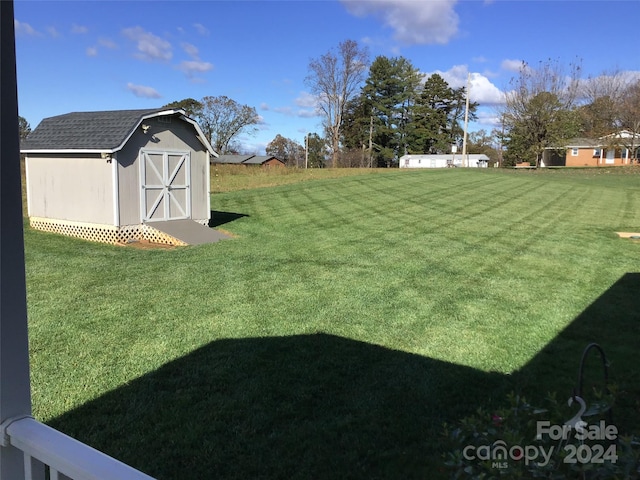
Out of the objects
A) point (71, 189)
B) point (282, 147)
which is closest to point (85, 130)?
point (71, 189)

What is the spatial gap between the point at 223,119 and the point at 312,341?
200 feet

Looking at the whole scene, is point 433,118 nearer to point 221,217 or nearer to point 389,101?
point 389,101

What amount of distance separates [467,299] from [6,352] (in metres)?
5.48

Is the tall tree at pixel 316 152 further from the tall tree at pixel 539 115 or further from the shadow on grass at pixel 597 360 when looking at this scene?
the shadow on grass at pixel 597 360

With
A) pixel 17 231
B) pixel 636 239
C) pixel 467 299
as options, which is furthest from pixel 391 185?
pixel 17 231

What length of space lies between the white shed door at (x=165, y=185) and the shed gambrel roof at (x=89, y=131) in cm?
72

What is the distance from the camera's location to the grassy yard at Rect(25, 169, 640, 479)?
292cm

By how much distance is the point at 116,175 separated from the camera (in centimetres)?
1029

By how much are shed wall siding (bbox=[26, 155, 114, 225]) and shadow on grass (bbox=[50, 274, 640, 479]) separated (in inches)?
294

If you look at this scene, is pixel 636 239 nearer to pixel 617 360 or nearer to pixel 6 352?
pixel 617 360

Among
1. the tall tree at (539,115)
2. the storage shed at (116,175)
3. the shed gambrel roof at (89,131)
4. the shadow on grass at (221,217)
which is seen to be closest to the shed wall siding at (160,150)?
the storage shed at (116,175)

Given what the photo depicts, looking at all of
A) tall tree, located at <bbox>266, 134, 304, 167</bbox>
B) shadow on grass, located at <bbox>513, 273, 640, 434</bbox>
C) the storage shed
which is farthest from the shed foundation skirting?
tall tree, located at <bbox>266, 134, 304, 167</bbox>

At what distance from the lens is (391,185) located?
23438mm

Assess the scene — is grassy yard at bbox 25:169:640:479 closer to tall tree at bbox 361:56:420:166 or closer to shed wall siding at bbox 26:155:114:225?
shed wall siding at bbox 26:155:114:225
